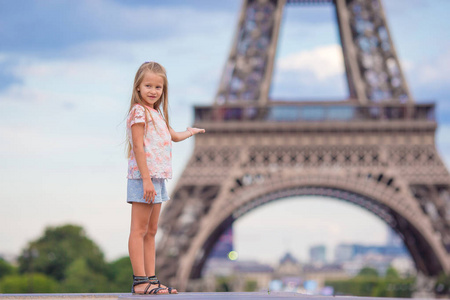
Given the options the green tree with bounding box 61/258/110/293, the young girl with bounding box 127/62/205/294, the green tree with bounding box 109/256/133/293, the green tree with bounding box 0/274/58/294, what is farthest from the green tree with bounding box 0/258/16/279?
the young girl with bounding box 127/62/205/294

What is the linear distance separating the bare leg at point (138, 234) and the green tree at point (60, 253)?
4762cm

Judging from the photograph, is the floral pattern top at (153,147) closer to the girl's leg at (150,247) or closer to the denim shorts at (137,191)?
the denim shorts at (137,191)

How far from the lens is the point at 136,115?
6934 mm

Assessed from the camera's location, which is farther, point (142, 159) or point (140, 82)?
point (140, 82)

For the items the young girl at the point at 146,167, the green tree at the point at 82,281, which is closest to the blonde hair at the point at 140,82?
the young girl at the point at 146,167

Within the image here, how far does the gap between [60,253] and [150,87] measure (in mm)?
52283

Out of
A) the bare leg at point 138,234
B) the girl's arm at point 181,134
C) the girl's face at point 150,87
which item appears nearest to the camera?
the bare leg at point 138,234

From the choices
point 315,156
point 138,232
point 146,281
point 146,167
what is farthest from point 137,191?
point 315,156

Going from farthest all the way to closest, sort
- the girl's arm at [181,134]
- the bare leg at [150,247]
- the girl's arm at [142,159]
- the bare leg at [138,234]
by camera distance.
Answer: the girl's arm at [181,134], the bare leg at [150,247], the bare leg at [138,234], the girl's arm at [142,159]

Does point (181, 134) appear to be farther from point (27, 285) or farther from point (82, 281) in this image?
point (27, 285)

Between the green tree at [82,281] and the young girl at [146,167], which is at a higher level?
the green tree at [82,281]

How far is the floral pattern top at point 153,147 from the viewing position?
6934 mm

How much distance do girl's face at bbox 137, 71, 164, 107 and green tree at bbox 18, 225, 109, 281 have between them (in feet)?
157

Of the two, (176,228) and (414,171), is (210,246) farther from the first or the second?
(414,171)
